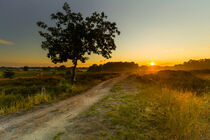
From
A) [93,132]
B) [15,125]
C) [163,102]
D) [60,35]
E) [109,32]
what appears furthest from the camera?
[109,32]

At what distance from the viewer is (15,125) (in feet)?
13.6

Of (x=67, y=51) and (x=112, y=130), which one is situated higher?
(x=67, y=51)

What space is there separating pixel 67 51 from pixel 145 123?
48.3ft

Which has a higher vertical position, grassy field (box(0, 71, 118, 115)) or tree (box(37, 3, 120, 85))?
tree (box(37, 3, 120, 85))

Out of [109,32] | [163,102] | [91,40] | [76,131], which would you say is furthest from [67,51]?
[163,102]

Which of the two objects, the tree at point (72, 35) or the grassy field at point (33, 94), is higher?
the tree at point (72, 35)

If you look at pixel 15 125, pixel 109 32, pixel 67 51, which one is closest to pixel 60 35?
pixel 67 51

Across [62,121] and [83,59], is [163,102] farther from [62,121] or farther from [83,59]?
[83,59]

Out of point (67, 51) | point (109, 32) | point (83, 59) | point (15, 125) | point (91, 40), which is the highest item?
point (109, 32)

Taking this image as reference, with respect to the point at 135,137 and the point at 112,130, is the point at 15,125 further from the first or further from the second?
the point at 135,137

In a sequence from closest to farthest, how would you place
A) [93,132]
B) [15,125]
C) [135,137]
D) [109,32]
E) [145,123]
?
[135,137]
[93,132]
[145,123]
[15,125]
[109,32]

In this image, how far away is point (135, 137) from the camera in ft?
9.69

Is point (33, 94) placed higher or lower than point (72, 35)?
lower

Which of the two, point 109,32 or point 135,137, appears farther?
point 109,32
